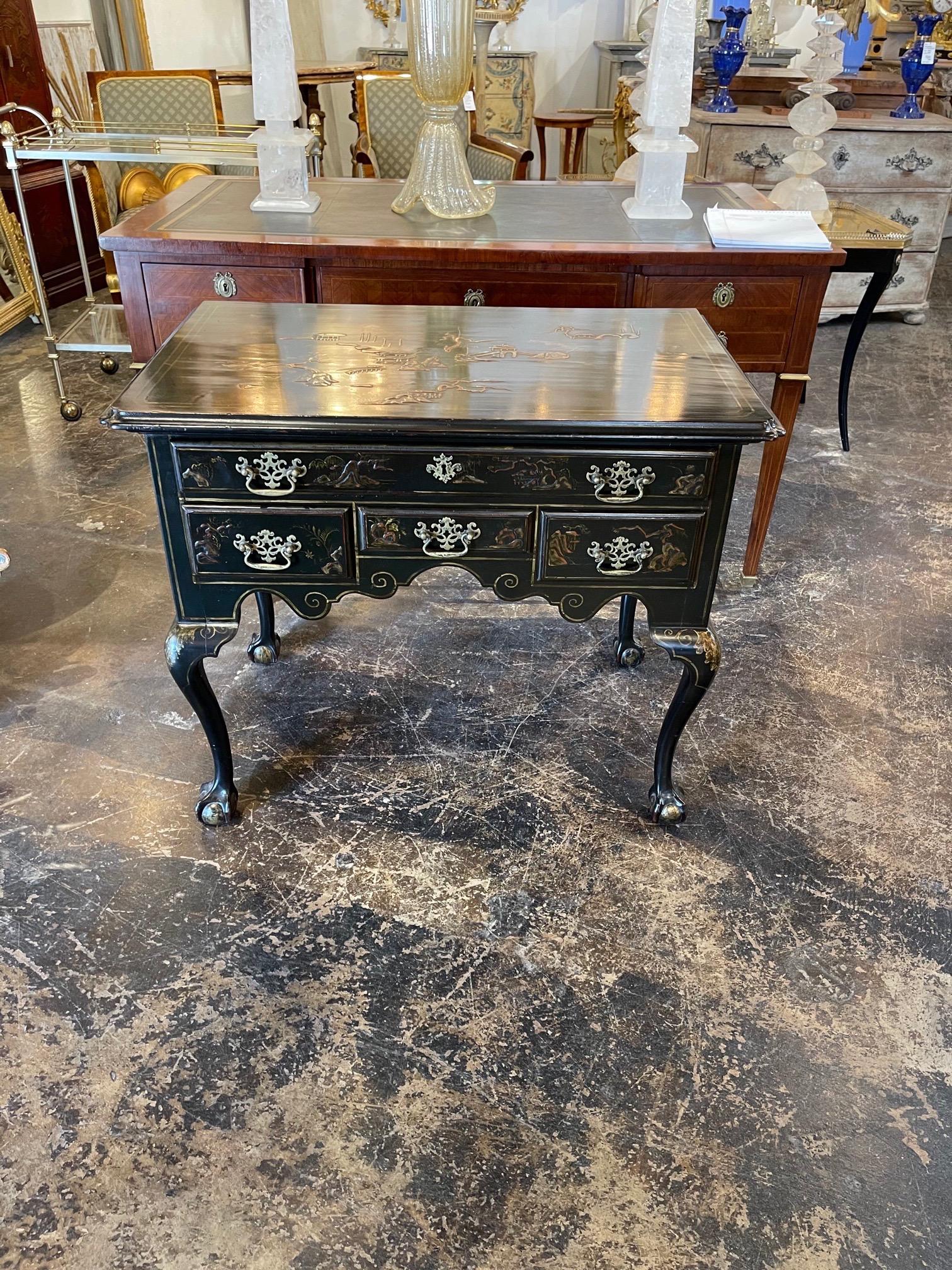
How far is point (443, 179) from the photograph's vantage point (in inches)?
103

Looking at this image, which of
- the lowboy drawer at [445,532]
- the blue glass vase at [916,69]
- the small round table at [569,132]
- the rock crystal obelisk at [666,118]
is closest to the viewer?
the lowboy drawer at [445,532]

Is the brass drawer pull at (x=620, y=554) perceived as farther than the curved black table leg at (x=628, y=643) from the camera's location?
No

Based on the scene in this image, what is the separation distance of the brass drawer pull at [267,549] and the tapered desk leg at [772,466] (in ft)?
4.66

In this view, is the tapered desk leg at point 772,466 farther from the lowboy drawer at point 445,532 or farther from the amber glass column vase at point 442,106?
the lowboy drawer at point 445,532

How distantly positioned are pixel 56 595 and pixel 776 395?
2.11m

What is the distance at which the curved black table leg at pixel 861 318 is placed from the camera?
2.81 meters

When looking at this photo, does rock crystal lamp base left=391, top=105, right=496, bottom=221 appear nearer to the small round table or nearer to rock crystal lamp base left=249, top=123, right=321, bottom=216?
rock crystal lamp base left=249, top=123, right=321, bottom=216

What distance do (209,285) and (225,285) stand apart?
5 centimetres

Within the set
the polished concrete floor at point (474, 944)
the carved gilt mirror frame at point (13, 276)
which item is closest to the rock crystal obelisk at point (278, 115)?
the polished concrete floor at point (474, 944)

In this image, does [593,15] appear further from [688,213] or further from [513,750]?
[513,750]

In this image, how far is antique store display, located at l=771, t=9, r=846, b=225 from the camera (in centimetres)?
285

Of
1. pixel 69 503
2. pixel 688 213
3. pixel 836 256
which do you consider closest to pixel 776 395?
pixel 836 256

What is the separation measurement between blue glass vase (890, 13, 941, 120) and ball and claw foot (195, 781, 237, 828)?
470cm

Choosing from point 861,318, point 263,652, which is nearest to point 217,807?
point 263,652
